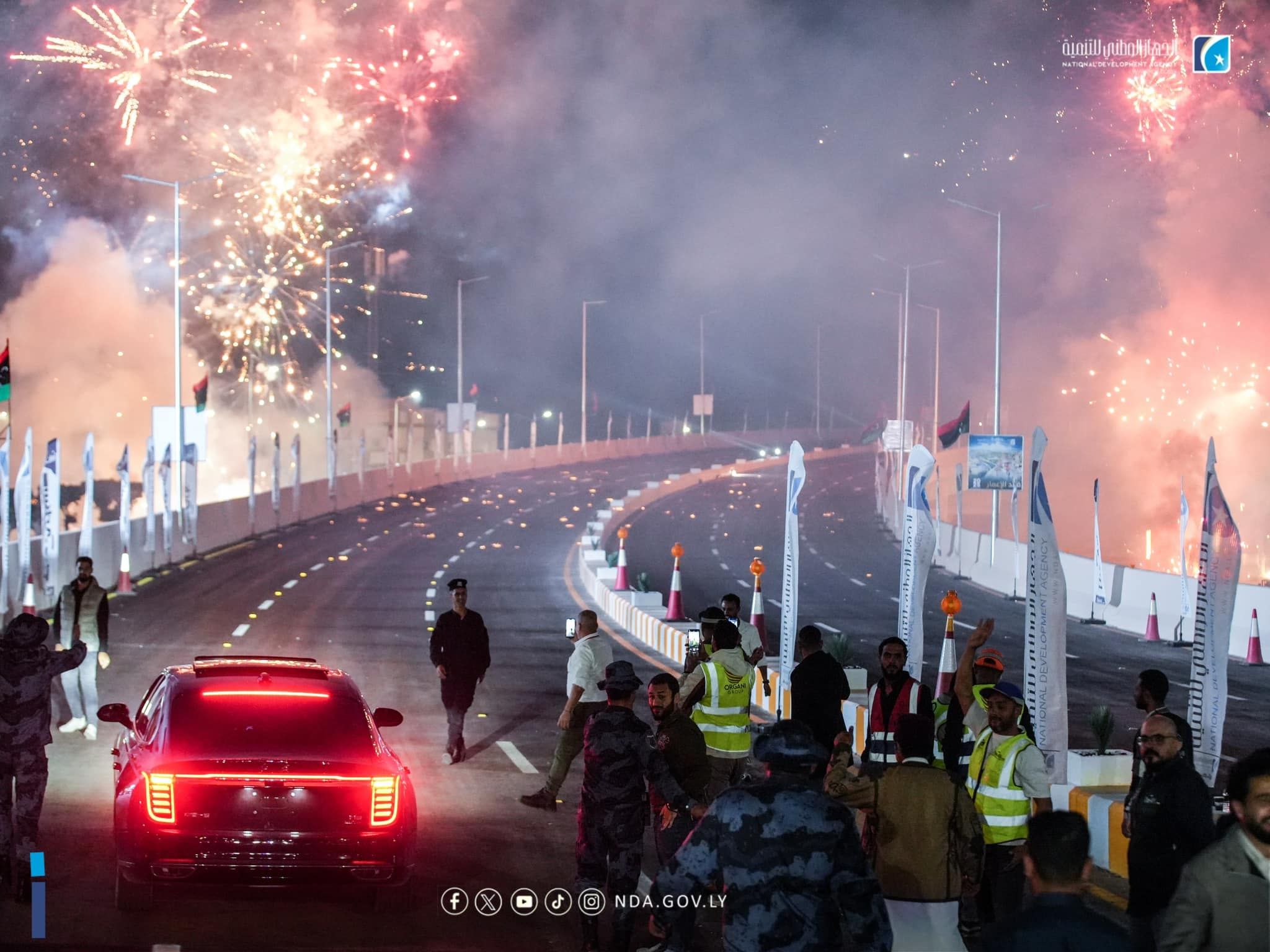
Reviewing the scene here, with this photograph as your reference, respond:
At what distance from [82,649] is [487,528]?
37710mm

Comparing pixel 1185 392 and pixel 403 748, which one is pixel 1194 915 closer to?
pixel 403 748

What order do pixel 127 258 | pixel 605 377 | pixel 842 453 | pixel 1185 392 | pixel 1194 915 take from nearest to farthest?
pixel 1194 915 < pixel 1185 392 < pixel 127 258 < pixel 842 453 < pixel 605 377

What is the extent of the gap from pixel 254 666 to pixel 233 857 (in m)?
1.70

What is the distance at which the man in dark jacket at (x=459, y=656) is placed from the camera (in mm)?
15281

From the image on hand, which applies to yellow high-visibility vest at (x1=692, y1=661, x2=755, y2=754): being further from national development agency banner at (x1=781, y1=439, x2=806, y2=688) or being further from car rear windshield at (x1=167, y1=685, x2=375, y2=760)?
national development agency banner at (x1=781, y1=439, x2=806, y2=688)

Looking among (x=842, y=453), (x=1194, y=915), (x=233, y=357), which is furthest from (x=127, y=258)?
(x=1194, y=915)

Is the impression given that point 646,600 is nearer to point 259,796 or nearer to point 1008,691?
point 259,796

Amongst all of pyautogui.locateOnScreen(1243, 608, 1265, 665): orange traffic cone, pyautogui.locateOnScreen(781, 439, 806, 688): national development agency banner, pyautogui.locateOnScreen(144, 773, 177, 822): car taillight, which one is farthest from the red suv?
pyautogui.locateOnScreen(1243, 608, 1265, 665): orange traffic cone

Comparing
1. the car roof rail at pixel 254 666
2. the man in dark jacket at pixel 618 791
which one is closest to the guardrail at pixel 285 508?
the car roof rail at pixel 254 666

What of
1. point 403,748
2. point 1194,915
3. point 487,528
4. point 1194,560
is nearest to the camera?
point 1194,915

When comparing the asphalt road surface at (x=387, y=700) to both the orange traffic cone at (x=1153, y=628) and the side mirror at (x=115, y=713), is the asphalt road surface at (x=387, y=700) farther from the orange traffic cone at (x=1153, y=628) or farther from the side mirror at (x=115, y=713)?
the orange traffic cone at (x=1153, y=628)

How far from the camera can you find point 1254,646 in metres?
27.5

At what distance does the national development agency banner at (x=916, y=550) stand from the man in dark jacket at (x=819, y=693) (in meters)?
4.43

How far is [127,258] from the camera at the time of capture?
274 ft
